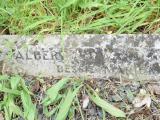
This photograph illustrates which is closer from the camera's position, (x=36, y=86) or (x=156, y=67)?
(x=156, y=67)

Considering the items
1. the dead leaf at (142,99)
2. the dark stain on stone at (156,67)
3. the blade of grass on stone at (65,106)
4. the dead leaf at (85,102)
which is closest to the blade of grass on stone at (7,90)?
the blade of grass on stone at (65,106)

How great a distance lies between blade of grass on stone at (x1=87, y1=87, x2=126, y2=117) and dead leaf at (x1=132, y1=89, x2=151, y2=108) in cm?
12

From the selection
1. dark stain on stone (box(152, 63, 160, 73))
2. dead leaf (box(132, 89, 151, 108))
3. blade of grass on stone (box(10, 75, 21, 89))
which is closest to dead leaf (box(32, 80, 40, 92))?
blade of grass on stone (box(10, 75, 21, 89))

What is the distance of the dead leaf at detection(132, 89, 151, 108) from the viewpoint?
2.53m

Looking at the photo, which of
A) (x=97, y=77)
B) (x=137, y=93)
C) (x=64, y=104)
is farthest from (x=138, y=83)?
(x=64, y=104)

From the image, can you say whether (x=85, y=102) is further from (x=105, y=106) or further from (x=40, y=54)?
(x=40, y=54)

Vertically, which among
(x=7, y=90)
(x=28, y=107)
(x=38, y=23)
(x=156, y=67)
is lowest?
(x=28, y=107)

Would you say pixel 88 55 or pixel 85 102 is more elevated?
pixel 88 55

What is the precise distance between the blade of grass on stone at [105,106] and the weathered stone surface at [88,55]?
14 centimetres

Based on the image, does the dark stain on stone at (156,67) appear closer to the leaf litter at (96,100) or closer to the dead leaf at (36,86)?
the leaf litter at (96,100)

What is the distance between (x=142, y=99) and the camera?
2545 mm

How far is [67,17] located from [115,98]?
0.59 m

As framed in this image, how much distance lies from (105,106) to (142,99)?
9.0 inches

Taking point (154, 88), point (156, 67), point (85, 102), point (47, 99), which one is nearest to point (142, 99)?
point (154, 88)
